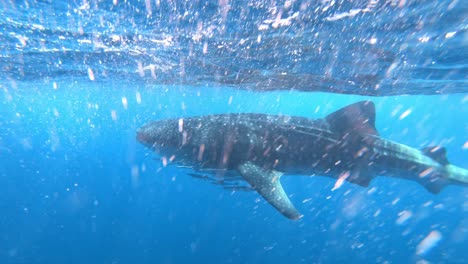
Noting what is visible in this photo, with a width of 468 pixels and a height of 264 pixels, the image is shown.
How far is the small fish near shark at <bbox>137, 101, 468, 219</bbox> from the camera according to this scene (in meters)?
6.35

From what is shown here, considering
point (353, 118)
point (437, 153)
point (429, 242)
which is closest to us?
point (353, 118)

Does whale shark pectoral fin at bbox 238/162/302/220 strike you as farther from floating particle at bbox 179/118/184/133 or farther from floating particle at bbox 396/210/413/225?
floating particle at bbox 396/210/413/225

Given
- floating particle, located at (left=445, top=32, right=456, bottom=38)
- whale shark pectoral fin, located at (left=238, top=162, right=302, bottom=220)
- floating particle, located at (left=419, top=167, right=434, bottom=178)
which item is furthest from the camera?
floating particle, located at (left=445, top=32, right=456, bottom=38)

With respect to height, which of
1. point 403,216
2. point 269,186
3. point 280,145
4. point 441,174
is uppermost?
point 280,145

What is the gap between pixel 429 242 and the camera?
151 feet

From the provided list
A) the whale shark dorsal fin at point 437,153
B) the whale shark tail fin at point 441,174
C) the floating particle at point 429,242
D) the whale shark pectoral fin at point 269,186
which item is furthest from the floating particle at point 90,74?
the floating particle at point 429,242

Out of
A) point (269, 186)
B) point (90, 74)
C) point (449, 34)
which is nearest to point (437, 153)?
point (449, 34)

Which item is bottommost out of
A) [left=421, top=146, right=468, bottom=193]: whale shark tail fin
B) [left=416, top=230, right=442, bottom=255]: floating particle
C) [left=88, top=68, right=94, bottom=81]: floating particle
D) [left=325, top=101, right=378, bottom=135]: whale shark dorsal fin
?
[left=416, top=230, right=442, bottom=255]: floating particle

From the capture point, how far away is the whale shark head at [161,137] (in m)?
6.42

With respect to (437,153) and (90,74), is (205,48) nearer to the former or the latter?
(437,153)

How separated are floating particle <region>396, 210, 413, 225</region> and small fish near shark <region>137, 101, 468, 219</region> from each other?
6011 cm

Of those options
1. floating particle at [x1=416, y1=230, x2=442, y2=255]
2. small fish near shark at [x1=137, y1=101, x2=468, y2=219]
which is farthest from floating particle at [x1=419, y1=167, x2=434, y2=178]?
floating particle at [x1=416, y1=230, x2=442, y2=255]

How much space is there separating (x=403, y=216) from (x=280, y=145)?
228ft

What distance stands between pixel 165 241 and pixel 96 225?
40.2ft
